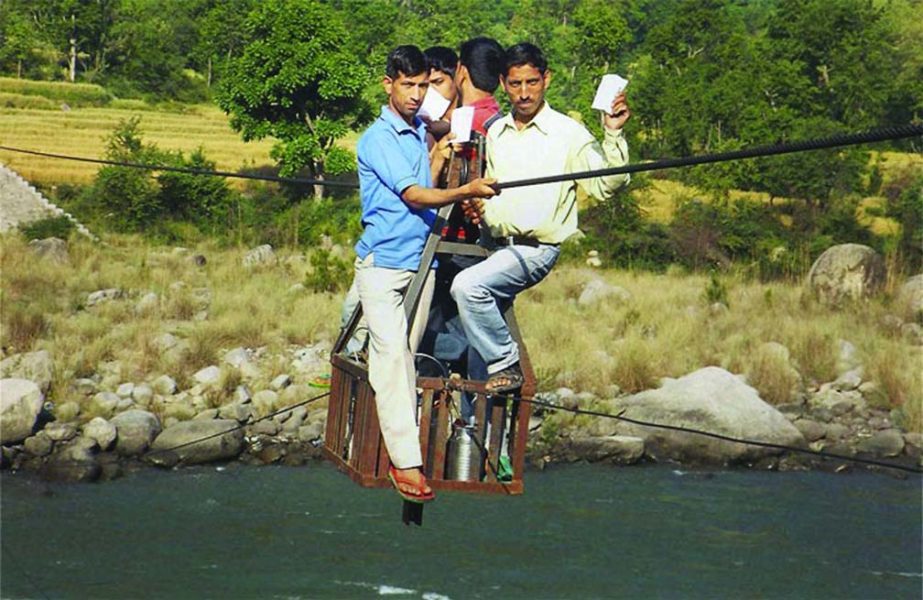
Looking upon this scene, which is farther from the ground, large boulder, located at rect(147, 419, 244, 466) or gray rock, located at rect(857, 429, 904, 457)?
gray rock, located at rect(857, 429, 904, 457)

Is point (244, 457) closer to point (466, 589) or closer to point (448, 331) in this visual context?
point (466, 589)

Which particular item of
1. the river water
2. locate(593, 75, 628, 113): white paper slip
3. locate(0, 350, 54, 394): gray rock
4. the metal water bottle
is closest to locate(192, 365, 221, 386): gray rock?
the river water

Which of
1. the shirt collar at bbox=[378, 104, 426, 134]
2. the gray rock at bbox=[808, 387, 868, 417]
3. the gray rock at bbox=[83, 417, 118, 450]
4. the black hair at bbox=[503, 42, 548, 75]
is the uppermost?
the black hair at bbox=[503, 42, 548, 75]

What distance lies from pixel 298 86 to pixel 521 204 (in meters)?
30.4

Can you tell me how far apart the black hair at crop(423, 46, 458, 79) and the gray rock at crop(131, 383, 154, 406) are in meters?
16.1

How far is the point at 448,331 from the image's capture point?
7176 mm

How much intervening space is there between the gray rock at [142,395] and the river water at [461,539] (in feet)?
4.12

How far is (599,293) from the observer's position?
87.9ft

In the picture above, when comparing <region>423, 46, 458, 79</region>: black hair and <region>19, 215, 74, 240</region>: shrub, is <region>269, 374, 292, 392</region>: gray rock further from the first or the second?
<region>423, 46, 458, 79</region>: black hair

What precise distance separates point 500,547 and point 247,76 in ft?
62.9

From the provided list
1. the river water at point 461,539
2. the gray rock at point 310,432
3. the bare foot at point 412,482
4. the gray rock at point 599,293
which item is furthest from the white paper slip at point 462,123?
the gray rock at point 599,293

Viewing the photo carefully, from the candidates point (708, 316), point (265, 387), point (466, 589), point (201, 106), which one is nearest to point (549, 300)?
point (708, 316)

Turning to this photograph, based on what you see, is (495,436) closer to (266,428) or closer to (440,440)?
(440,440)

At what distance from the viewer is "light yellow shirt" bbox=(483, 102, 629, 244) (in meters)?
6.54
